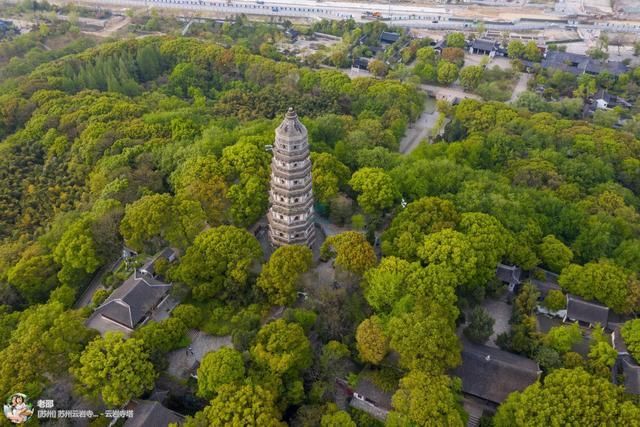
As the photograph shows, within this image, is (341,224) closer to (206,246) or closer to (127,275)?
(206,246)

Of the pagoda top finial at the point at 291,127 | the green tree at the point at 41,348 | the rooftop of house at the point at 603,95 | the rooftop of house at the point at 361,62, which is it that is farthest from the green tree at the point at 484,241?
the rooftop of house at the point at 361,62

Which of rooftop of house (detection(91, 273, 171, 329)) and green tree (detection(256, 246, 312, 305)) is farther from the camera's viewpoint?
green tree (detection(256, 246, 312, 305))

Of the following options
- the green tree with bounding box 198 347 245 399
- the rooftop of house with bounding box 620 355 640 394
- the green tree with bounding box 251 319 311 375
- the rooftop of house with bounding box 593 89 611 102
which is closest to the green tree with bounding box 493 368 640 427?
the rooftop of house with bounding box 620 355 640 394

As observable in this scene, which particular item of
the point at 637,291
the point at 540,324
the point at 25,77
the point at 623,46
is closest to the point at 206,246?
the point at 540,324

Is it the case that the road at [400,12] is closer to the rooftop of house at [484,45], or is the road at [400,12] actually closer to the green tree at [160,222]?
the rooftop of house at [484,45]

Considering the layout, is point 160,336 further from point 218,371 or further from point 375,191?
point 375,191

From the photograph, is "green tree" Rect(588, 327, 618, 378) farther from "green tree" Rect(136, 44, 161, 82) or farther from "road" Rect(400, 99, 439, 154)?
"green tree" Rect(136, 44, 161, 82)
